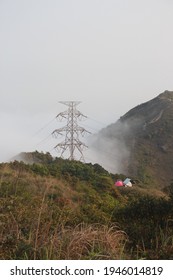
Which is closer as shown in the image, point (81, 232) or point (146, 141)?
point (81, 232)

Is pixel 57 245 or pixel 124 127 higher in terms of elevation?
pixel 124 127

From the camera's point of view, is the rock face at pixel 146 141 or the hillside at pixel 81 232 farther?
the rock face at pixel 146 141

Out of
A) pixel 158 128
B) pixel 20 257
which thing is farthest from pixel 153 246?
pixel 158 128

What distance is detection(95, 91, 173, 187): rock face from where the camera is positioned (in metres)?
41.6

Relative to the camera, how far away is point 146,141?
4900 cm

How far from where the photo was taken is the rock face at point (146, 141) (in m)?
41.6

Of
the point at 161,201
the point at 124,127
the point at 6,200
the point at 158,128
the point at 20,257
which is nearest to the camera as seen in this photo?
the point at 20,257

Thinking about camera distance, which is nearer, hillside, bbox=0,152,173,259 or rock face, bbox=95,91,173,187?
hillside, bbox=0,152,173,259

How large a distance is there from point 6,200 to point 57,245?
2520 mm

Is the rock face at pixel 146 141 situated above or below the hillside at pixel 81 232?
above

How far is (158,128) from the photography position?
167ft
